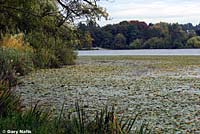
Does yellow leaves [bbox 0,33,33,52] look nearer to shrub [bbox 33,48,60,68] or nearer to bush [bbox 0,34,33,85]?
bush [bbox 0,34,33,85]

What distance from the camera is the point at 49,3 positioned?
11633mm

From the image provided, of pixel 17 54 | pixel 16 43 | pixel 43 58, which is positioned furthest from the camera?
pixel 43 58

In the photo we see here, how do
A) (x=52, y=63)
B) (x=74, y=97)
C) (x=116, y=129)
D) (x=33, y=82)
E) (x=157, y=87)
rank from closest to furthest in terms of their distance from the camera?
(x=116, y=129), (x=74, y=97), (x=157, y=87), (x=33, y=82), (x=52, y=63)

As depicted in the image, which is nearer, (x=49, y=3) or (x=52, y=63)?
(x=49, y=3)

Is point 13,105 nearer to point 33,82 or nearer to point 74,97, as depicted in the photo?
point 74,97

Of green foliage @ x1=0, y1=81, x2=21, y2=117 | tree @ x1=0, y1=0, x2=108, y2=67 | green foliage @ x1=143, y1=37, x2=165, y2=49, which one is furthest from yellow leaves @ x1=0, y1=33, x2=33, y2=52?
green foliage @ x1=143, y1=37, x2=165, y2=49

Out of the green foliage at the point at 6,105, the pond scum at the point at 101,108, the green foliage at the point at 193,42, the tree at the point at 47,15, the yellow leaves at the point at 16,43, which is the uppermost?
the tree at the point at 47,15

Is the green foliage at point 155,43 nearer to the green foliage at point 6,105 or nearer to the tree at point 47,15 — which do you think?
the tree at point 47,15

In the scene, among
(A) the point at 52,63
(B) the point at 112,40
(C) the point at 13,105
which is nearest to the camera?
(C) the point at 13,105

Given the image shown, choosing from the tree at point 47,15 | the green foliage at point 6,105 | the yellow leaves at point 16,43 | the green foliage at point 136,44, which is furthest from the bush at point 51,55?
the green foliage at point 136,44

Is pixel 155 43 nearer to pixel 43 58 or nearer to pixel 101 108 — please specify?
pixel 43 58

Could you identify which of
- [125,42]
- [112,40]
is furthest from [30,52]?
[125,42]

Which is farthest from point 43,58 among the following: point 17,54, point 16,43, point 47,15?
point 47,15

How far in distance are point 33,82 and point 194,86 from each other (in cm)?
633
